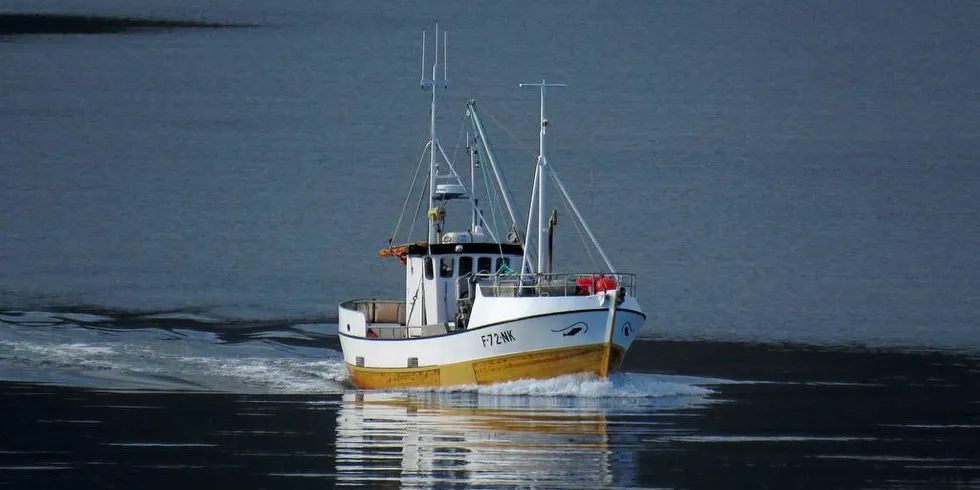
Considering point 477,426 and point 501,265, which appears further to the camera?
point 501,265

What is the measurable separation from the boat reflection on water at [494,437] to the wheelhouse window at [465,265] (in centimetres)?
609

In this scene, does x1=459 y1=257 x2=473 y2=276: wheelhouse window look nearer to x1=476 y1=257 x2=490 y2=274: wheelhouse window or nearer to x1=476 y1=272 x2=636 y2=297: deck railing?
x1=476 y1=257 x2=490 y2=274: wheelhouse window

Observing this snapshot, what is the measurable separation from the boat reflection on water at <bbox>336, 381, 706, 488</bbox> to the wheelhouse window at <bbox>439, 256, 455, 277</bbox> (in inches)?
234

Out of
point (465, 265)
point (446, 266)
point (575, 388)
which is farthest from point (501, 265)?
point (575, 388)

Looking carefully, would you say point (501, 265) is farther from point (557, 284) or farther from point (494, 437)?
point (494, 437)

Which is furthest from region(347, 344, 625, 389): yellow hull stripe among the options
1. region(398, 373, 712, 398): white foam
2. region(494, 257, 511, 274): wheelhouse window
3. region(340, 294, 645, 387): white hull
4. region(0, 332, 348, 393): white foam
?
region(0, 332, 348, 393): white foam

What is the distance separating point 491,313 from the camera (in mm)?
51219

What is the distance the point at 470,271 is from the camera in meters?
56.8

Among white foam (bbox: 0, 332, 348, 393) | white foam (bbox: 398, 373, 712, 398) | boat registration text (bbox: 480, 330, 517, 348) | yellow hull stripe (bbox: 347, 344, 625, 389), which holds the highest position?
boat registration text (bbox: 480, 330, 517, 348)

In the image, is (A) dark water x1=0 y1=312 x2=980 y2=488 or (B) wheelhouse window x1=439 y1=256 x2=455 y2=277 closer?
(A) dark water x1=0 y1=312 x2=980 y2=488

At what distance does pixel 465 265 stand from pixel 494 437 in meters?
19.9

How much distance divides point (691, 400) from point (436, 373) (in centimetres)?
808

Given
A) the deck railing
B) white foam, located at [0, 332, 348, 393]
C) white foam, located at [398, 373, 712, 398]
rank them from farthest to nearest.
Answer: white foam, located at [0, 332, 348, 393] < the deck railing < white foam, located at [398, 373, 712, 398]

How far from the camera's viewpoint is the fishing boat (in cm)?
5034
